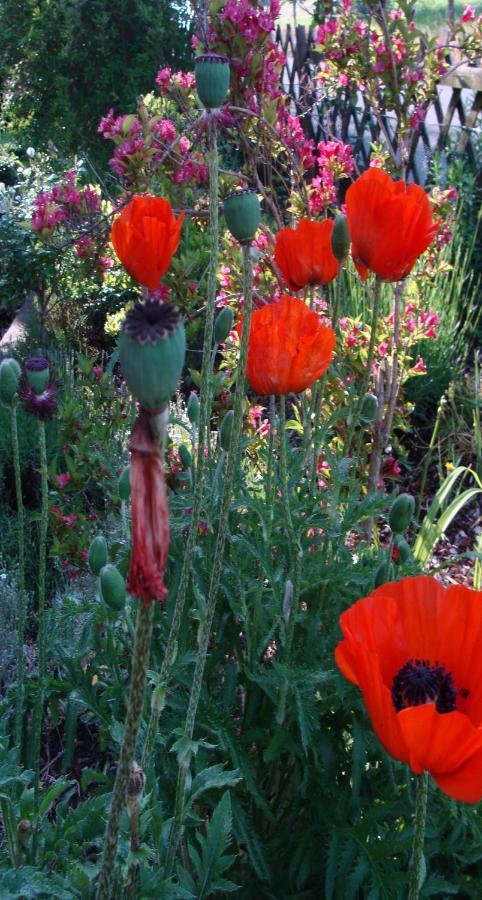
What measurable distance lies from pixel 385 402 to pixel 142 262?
178 cm

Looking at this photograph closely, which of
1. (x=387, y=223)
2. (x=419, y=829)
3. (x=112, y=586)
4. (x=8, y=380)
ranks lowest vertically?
(x=419, y=829)

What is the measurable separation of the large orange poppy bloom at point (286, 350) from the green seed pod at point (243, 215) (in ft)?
0.83

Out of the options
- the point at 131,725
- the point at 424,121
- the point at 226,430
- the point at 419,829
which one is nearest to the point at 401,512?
the point at 226,430

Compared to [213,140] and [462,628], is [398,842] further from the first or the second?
[213,140]

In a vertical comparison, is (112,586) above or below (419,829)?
above

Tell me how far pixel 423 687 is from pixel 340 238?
34.7 inches

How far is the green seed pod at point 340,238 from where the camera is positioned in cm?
149

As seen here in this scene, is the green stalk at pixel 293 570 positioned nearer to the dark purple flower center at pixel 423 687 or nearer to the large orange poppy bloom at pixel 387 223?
the large orange poppy bloom at pixel 387 223

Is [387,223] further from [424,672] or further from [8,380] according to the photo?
[424,672]

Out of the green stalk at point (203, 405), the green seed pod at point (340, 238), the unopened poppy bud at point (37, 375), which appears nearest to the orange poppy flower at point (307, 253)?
the green seed pod at point (340, 238)

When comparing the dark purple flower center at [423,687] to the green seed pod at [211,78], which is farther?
the green seed pod at [211,78]

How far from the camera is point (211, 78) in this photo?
3.23ft

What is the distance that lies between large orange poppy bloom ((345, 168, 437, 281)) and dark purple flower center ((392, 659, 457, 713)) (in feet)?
2.39

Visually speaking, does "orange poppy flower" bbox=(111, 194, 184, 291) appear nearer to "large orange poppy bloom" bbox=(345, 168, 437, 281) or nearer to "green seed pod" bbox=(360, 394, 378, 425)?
"large orange poppy bloom" bbox=(345, 168, 437, 281)
